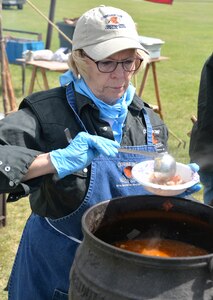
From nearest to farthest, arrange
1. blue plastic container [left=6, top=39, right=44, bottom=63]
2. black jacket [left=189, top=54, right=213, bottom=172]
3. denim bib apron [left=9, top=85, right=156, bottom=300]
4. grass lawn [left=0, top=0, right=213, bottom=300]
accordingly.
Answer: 1. denim bib apron [left=9, top=85, right=156, bottom=300]
2. black jacket [left=189, top=54, right=213, bottom=172]
3. grass lawn [left=0, top=0, right=213, bottom=300]
4. blue plastic container [left=6, top=39, right=44, bottom=63]

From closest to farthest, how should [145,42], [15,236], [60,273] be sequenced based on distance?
1. [60,273]
2. [15,236]
3. [145,42]

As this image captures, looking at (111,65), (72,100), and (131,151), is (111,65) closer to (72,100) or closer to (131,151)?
(72,100)

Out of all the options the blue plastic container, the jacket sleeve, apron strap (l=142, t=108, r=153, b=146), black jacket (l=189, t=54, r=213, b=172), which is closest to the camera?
the jacket sleeve

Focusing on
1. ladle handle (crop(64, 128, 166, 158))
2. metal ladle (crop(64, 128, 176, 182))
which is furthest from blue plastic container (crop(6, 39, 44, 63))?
metal ladle (crop(64, 128, 176, 182))

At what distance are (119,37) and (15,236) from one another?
264 centimetres

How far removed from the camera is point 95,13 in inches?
81.0

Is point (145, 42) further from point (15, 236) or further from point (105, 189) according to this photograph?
point (105, 189)

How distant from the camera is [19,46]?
418 inches

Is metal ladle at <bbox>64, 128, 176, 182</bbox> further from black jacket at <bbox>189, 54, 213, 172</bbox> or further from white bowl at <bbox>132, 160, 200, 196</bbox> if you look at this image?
black jacket at <bbox>189, 54, 213, 172</bbox>

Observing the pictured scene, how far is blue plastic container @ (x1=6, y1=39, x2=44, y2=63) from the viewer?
34.2 ft

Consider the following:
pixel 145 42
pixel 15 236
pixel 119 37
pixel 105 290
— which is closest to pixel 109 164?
pixel 119 37

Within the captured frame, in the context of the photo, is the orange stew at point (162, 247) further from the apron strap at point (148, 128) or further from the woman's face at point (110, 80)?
the woman's face at point (110, 80)

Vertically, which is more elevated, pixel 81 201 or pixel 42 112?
pixel 42 112

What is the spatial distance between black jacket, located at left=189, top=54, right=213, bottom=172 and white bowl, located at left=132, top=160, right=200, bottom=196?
108cm
